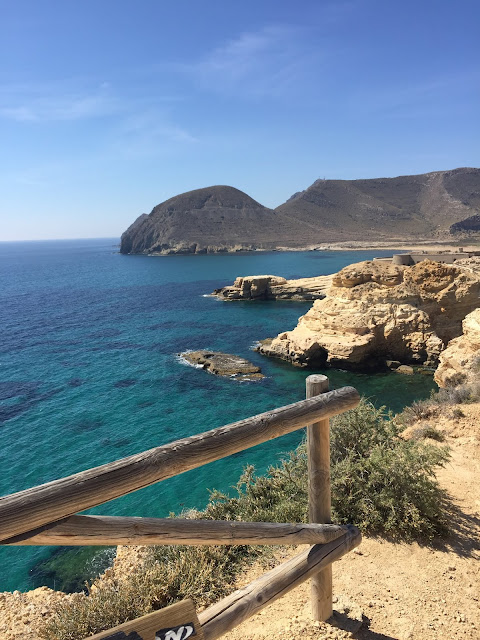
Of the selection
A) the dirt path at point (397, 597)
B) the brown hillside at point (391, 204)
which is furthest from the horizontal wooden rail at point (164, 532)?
the brown hillside at point (391, 204)

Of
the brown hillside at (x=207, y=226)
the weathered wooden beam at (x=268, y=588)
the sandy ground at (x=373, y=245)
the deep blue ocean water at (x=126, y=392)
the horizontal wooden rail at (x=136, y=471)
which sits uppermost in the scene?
the brown hillside at (x=207, y=226)

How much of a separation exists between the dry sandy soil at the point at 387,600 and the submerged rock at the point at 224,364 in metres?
15.6

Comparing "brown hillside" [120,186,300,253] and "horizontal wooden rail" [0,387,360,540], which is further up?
"brown hillside" [120,186,300,253]

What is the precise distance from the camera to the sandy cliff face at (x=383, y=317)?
2112 cm

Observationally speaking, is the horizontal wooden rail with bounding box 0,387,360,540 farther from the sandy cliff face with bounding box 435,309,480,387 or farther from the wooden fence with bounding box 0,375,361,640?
the sandy cliff face with bounding box 435,309,480,387

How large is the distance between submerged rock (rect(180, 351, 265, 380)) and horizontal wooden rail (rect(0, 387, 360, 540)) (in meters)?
17.9

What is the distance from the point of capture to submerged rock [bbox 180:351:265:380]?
21031 millimetres

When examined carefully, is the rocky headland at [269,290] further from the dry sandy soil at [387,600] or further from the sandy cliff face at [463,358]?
the dry sandy soil at [387,600]

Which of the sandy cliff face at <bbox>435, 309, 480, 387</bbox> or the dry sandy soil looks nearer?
the dry sandy soil

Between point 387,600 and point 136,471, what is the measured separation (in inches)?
127

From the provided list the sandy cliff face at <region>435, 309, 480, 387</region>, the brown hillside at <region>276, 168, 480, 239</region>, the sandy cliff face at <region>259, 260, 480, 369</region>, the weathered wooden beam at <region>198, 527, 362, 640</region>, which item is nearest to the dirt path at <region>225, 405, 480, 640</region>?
the weathered wooden beam at <region>198, 527, 362, 640</region>

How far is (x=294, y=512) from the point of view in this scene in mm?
5027

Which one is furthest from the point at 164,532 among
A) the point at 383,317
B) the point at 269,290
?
the point at 269,290

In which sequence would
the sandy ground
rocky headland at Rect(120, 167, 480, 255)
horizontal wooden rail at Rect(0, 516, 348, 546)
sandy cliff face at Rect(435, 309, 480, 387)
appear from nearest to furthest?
horizontal wooden rail at Rect(0, 516, 348, 546)
sandy cliff face at Rect(435, 309, 480, 387)
the sandy ground
rocky headland at Rect(120, 167, 480, 255)
